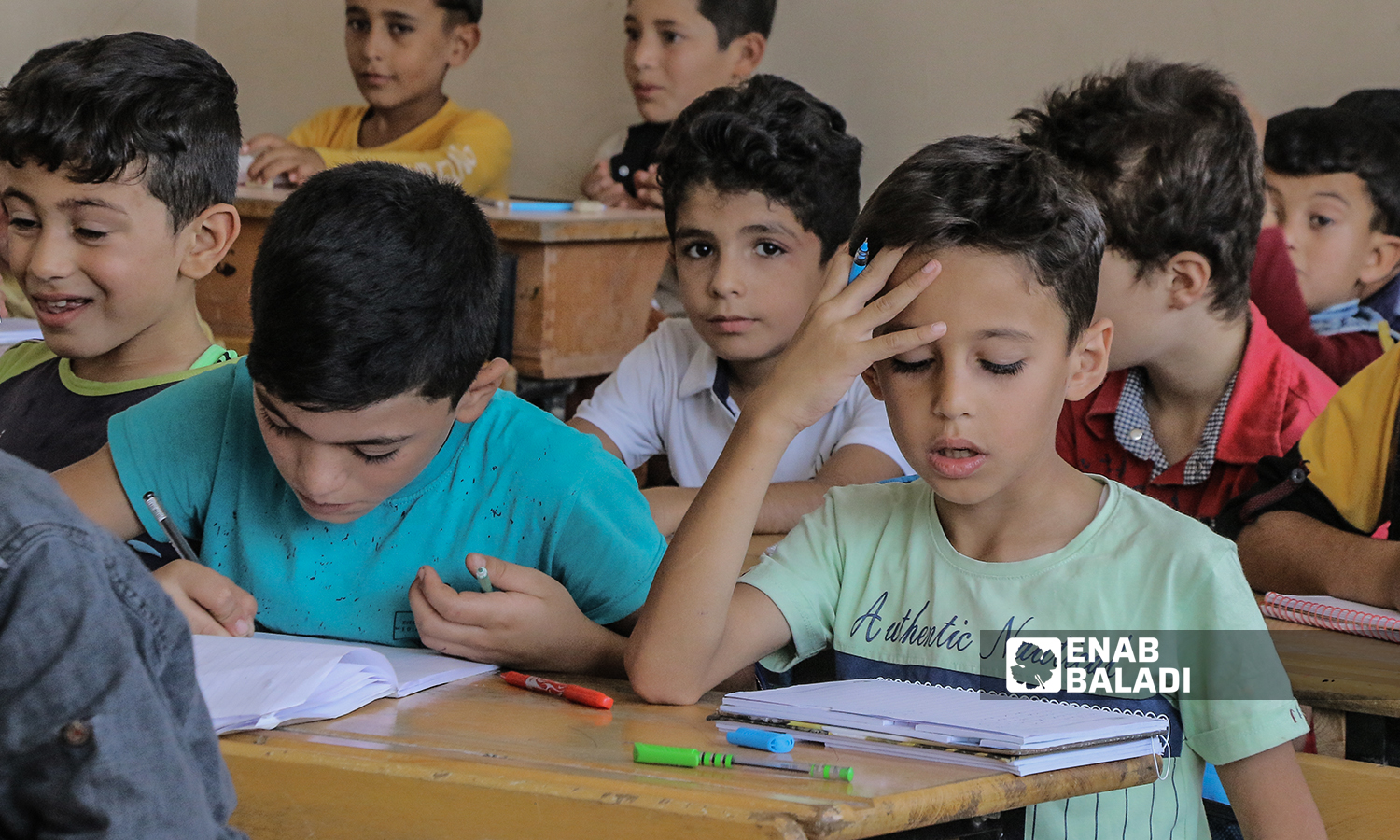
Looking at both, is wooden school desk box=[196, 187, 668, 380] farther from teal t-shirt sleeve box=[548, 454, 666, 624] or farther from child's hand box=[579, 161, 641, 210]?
teal t-shirt sleeve box=[548, 454, 666, 624]

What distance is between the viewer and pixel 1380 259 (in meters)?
3.08

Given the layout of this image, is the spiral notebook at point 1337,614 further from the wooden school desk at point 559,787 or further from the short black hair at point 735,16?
the short black hair at point 735,16

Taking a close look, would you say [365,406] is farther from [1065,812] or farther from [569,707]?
[1065,812]

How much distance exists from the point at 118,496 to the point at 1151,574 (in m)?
1.03

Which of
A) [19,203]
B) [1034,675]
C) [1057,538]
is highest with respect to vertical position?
[19,203]

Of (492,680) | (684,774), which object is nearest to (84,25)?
(492,680)

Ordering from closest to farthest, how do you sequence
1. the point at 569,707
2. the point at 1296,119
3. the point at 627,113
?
the point at 569,707 < the point at 1296,119 < the point at 627,113

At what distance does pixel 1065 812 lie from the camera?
117 centimetres

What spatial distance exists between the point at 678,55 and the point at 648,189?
2.13 feet

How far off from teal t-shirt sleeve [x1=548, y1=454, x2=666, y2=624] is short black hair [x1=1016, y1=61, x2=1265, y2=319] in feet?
3.06

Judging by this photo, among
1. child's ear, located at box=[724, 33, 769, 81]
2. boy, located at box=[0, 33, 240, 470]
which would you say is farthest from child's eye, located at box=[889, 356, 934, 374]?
child's ear, located at box=[724, 33, 769, 81]

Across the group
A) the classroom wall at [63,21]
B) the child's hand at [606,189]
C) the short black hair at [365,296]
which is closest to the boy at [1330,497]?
the short black hair at [365,296]

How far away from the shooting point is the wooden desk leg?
1260mm

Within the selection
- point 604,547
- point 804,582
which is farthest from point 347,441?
point 804,582
